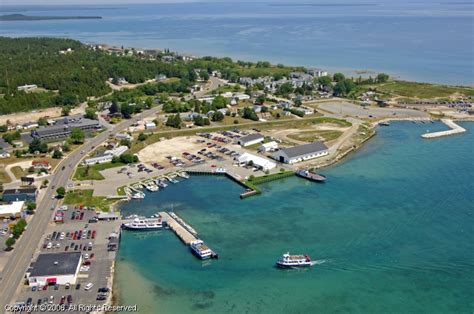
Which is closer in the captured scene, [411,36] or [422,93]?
[422,93]

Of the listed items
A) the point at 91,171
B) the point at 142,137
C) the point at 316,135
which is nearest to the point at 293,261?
the point at 91,171

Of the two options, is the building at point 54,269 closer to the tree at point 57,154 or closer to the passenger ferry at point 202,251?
the passenger ferry at point 202,251

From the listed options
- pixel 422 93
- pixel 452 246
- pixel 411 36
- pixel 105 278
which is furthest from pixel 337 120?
pixel 411 36

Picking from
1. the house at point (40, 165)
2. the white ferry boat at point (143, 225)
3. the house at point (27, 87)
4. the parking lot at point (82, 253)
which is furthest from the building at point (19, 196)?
the house at point (27, 87)

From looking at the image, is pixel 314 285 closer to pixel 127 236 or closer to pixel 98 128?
pixel 127 236

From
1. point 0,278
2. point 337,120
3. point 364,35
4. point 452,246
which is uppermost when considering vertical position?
point 364,35

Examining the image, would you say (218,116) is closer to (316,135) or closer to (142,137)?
(142,137)
